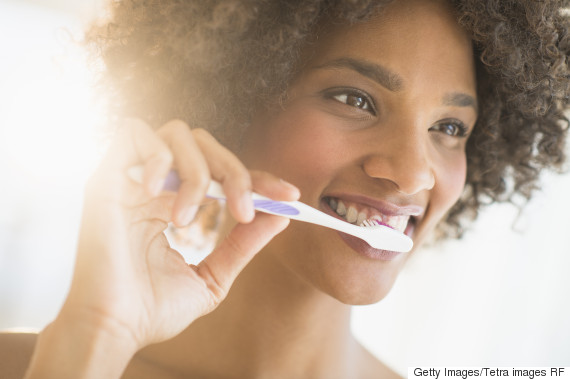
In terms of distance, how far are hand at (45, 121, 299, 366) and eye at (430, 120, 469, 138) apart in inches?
20.5

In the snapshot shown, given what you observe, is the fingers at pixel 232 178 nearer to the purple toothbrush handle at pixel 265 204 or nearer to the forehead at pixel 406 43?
the purple toothbrush handle at pixel 265 204

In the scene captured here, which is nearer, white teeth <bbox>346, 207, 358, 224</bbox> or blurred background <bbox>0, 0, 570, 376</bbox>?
white teeth <bbox>346, 207, 358, 224</bbox>

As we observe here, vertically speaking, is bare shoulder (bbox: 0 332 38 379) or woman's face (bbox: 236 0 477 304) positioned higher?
woman's face (bbox: 236 0 477 304)

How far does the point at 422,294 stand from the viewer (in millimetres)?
2428

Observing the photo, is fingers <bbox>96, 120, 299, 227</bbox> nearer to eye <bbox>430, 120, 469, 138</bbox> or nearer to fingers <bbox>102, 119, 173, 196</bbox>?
fingers <bbox>102, 119, 173, 196</bbox>

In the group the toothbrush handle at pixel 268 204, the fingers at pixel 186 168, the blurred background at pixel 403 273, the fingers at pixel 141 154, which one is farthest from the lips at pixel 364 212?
the blurred background at pixel 403 273

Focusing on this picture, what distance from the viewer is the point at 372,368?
1.51 metres

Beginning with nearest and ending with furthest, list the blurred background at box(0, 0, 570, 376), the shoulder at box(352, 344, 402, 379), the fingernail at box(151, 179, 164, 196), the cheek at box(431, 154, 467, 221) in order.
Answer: the fingernail at box(151, 179, 164, 196), the cheek at box(431, 154, 467, 221), the shoulder at box(352, 344, 402, 379), the blurred background at box(0, 0, 570, 376)

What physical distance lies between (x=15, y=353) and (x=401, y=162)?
36.7 inches

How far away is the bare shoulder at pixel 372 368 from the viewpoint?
1.48 metres

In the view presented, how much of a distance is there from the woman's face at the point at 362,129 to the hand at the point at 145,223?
221 millimetres

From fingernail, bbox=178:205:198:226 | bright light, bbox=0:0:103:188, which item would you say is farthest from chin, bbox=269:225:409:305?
bright light, bbox=0:0:103:188

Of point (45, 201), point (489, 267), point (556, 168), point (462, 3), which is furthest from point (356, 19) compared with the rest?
point (45, 201)

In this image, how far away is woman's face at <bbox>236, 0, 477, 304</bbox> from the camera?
1065 mm
